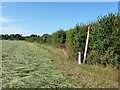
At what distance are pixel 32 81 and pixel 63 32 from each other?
40.9 feet

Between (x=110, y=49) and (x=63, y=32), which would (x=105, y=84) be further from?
(x=63, y=32)

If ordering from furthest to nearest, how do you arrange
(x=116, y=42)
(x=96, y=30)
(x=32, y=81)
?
(x=96, y=30) → (x=116, y=42) → (x=32, y=81)

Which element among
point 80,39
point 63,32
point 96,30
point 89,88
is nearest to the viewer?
point 89,88

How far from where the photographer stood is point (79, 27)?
335 inches

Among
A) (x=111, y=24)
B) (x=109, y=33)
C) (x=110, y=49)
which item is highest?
(x=111, y=24)

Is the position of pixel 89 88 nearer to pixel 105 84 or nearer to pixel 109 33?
pixel 105 84

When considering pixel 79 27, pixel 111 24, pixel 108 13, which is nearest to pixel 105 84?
pixel 111 24

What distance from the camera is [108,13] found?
5871 millimetres

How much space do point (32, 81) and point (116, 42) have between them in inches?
169

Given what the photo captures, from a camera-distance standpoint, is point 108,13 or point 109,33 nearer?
point 109,33

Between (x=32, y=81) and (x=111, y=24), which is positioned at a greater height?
(x=111, y=24)

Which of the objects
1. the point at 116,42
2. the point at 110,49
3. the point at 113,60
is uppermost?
the point at 116,42

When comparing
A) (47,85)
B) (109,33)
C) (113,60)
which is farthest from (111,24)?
(47,85)

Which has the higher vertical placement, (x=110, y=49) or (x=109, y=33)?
(x=109, y=33)
